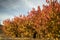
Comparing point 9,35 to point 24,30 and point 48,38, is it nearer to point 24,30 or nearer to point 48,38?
point 24,30

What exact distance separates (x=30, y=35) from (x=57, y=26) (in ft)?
49.2

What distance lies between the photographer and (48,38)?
4041cm

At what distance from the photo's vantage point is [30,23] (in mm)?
54031

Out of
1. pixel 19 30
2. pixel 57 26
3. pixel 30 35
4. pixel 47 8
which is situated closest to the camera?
pixel 57 26

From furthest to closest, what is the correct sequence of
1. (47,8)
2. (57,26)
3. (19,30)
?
1. (19,30)
2. (47,8)
3. (57,26)

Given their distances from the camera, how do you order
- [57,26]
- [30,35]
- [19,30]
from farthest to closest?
[19,30] < [30,35] < [57,26]

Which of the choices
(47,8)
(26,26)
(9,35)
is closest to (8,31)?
(9,35)

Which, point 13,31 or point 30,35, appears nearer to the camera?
point 30,35

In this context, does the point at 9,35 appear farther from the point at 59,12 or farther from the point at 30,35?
the point at 59,12

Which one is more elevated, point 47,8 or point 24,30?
point 47,8

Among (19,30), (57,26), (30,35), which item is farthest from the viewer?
(19,30)

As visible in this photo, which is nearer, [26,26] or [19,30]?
[26,26]

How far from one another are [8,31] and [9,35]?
134cm

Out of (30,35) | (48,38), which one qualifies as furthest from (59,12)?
(30,35)
